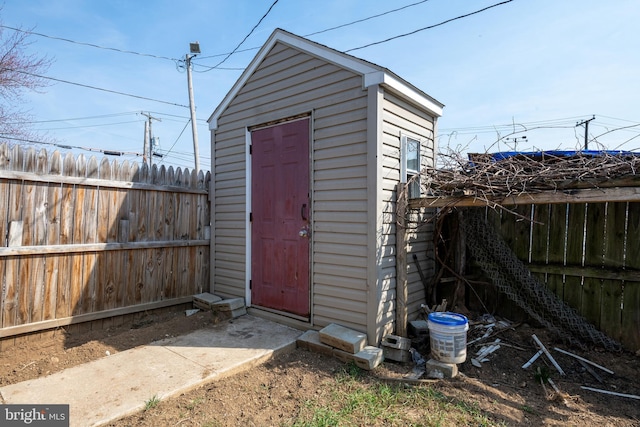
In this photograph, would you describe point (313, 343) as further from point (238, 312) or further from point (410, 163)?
point (410, 163)

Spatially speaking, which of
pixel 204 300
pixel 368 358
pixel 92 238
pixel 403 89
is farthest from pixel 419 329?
pixel 92 238

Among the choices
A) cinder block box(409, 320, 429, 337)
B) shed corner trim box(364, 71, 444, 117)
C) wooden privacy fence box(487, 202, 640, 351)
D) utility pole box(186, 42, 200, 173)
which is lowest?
cinder block box(409, 320, 429, 337)

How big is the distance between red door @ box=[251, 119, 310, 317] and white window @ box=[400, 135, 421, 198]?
1152 millimetres

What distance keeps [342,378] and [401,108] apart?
300 centimetres

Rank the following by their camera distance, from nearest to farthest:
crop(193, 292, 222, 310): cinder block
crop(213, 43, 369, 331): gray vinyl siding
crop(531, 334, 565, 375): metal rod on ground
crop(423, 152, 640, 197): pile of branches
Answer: crop(423, 152, 640, 197): pile of branches < crop(531, 334, 565, 375): metal rod on ground < crop(213, 43, 369, 331): gray vinyl siding < crop(193, 292, 222, 310): cinder block

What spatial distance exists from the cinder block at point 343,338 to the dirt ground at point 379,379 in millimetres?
174

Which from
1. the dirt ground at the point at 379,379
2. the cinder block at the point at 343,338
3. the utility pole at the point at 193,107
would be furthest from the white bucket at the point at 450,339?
the utility pole at the point at 193,107

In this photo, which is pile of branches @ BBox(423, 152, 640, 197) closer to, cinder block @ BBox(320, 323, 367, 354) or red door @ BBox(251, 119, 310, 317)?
red door @ BBox(251, 119, 310, 317)

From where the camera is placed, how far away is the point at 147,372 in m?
2.83

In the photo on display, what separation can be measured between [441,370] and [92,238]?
4.19 meters

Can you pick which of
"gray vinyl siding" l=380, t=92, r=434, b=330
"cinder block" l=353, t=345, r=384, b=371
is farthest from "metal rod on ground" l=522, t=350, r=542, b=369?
"cinder block" l=353, t=345, r=384, b=371

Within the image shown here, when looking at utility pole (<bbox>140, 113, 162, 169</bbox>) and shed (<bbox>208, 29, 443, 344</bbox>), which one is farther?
utility pole (<bbox>140, 113, 162, 169</bbox>)

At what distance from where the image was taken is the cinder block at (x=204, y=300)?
4.62 metres

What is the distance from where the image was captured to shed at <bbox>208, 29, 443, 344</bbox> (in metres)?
3.43
